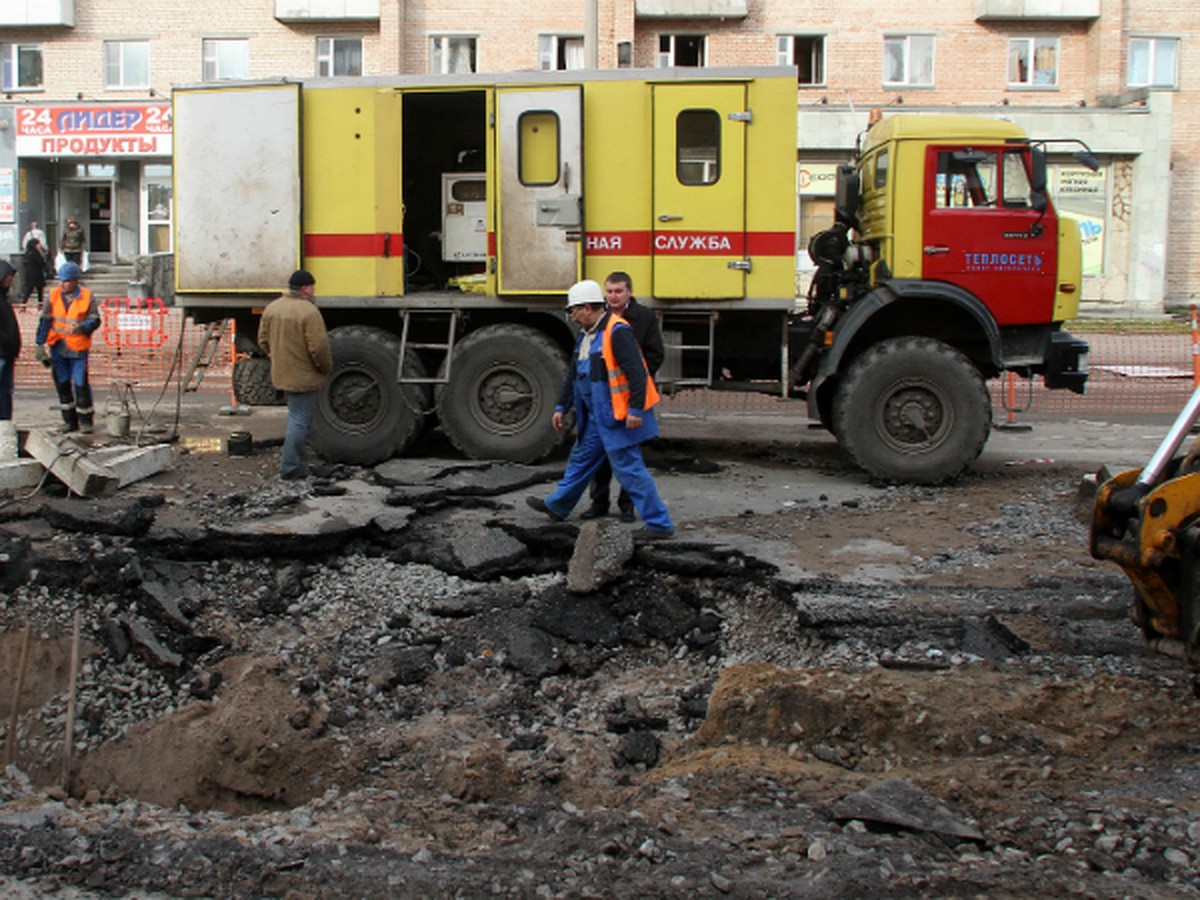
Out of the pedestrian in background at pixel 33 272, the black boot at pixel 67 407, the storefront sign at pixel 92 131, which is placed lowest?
the black boot at pixel 67 407

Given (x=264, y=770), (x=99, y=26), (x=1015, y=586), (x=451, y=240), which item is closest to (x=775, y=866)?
(x=264, y=770)

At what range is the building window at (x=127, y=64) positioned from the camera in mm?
30578

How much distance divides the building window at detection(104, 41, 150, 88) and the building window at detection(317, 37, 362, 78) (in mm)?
4293

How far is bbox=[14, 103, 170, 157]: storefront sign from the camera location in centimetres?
2964

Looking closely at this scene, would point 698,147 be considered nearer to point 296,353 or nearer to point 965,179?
point 965,179

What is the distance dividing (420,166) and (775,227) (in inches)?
→ 157

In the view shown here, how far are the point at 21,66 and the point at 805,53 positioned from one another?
19452 millimetres

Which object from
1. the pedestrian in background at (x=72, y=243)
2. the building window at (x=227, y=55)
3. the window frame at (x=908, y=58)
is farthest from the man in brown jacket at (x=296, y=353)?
the building window at (x=227, y=55)

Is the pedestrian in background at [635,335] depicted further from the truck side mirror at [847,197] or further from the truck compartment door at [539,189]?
the truck side mirror at [847,197]

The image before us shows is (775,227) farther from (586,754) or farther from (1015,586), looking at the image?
(586,754)

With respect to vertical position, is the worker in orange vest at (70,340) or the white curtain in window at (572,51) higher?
the white curtain in window at (572,51)

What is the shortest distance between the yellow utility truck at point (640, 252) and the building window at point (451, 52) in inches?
784

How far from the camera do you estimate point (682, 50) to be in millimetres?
29875

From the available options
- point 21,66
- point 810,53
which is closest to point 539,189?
point 810,53
